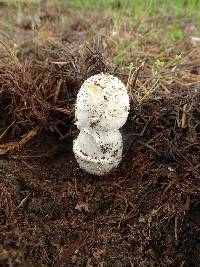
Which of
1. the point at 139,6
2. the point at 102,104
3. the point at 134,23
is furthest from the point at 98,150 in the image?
the point at 139,6

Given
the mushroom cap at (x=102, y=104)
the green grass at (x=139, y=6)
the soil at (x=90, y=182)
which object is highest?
the mushroom cap at (x=102, y=104)

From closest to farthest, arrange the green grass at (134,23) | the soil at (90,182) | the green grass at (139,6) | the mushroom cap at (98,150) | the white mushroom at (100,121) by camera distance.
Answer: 1. the soil at (90,182)
2. the white mushroom at (100,121)
3. the mushroom cap at (98,150)
4. the green grass at (134,23)
5. the green grass at (139,6)

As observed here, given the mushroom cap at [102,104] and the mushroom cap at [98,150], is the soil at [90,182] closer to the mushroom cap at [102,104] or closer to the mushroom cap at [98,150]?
the mushroom cap at [98,150]

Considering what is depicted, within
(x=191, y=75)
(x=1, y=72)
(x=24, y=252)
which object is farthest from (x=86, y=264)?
(x=191, y=75)

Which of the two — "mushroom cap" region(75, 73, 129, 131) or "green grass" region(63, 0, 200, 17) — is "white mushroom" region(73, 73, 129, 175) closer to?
"mushroom cap" region(75, 73, 129, 131)

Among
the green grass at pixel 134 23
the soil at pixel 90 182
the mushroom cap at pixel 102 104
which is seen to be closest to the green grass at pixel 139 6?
the green grass at pixel 134 23

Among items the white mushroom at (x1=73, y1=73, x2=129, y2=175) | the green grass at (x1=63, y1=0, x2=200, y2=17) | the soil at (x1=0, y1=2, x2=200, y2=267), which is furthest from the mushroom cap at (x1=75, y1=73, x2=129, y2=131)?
the green grass at (x1=63, y1=0, x2=200, y2=17)
